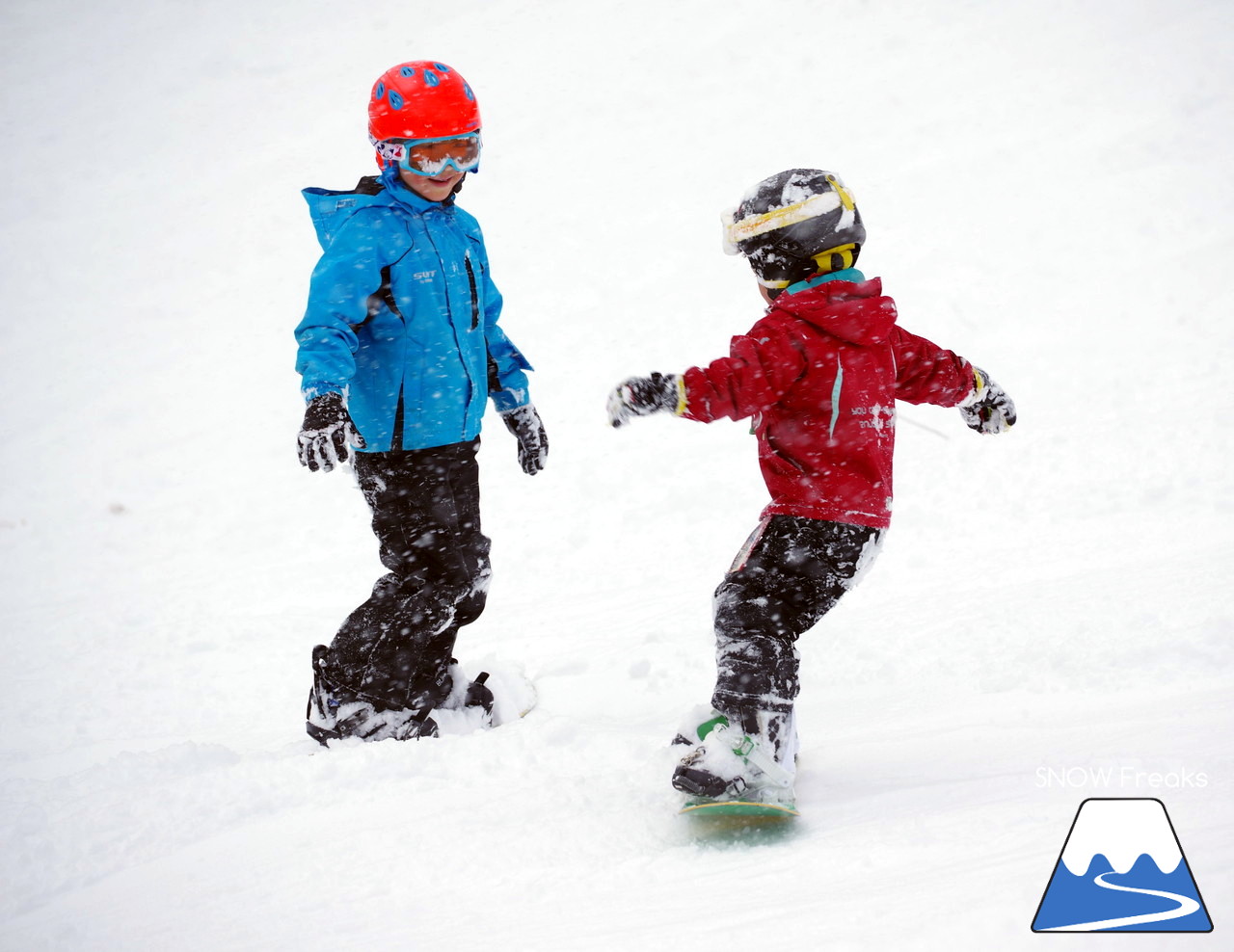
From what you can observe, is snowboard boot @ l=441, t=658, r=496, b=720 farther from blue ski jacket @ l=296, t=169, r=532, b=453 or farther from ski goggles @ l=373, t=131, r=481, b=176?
ski goggles @ l=373, t=131, r=481, b=176

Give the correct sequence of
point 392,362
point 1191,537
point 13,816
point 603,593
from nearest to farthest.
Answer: point 13,816 < point 392,362 < point 1191,537 < point 603,593

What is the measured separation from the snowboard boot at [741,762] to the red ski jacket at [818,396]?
0.59 metres

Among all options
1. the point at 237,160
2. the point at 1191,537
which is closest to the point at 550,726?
the point at 1191,537

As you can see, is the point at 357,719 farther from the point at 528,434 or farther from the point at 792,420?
the point at 792,420

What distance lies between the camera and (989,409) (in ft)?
10.9

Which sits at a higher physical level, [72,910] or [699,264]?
[699,264]

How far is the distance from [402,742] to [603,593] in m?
1.99

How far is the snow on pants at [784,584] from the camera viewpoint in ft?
8.93

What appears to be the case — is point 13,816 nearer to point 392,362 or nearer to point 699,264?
point 392,362

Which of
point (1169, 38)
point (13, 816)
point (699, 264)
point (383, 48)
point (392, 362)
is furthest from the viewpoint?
point (383, 48)

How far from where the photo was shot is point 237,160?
11469mm

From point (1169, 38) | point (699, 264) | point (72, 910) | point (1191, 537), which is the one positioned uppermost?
point (1169, 38)

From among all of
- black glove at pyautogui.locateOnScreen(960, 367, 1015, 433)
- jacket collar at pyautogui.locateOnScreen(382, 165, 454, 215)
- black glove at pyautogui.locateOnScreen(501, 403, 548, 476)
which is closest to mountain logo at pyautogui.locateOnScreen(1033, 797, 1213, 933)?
black glove at pyautogui.locateOnScreen(960, 367, 1015, 433)

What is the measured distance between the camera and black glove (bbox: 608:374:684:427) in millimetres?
2621
